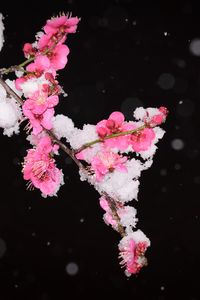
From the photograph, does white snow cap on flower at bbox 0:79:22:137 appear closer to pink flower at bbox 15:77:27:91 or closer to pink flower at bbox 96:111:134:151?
pink flower at bbox 15:77:27:91

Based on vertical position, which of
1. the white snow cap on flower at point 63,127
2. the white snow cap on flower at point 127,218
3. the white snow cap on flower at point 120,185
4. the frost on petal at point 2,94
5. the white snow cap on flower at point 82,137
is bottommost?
the white snow cap on flower at point 127,218

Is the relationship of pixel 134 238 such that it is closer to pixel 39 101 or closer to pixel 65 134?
pixel 65 134

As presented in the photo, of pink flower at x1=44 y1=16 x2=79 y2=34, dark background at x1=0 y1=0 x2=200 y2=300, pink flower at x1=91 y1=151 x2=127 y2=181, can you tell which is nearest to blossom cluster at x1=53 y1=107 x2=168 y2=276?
pink flower at x1=91 y1=151 x2=127 y2=181

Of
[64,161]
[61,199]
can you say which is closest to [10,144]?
[64,161]

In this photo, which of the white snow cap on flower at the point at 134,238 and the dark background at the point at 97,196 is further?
the dark background at the point at 97,196

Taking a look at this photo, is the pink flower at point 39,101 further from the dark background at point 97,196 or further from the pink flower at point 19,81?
the dark background at point 97,196

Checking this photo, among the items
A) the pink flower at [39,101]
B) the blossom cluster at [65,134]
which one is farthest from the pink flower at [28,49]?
the pink flower at [39,101]
